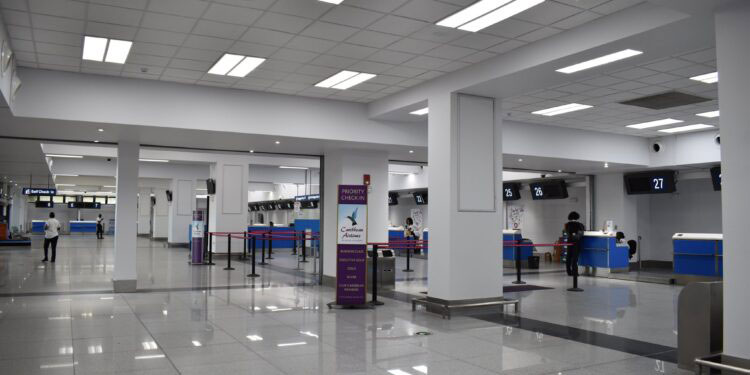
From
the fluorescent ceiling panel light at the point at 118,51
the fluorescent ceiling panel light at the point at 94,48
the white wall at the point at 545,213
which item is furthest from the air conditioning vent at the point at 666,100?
the white wall at the point at 545,213

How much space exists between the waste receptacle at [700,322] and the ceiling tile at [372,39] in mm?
4318

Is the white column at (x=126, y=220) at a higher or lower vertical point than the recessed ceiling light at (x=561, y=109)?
lower

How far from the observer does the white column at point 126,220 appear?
10633 millimetres

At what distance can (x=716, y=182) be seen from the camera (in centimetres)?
1469

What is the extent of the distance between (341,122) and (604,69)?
4.98m

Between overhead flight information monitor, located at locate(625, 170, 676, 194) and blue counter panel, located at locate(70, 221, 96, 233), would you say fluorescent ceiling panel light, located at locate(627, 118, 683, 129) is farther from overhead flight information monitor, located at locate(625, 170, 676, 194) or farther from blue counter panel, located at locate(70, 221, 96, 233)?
blue counter panel, located at locate(70, 221, 96, 233)

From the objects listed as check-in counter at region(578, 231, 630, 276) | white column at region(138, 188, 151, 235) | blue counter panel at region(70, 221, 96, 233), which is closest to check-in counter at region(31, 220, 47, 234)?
blue counter panel at region(70, 221, 96, 233)

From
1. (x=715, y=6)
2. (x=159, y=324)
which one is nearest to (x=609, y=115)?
(x=715, y=6)

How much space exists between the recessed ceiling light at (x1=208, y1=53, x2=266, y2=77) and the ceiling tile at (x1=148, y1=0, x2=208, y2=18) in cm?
162

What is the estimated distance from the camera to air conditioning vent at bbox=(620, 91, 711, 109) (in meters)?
9.97

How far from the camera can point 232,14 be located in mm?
6270

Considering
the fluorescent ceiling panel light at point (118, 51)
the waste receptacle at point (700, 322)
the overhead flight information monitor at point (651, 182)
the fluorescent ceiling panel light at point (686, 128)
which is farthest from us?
the overhead flight information monitor at point (651, 182)

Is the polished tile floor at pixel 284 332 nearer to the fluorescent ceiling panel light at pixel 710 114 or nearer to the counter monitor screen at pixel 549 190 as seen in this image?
the fluorescent ceiling panel light at pixel 710 114

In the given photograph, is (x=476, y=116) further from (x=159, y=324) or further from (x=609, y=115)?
(x=159, y=324)
